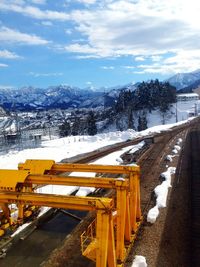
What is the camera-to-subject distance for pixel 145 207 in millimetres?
17594

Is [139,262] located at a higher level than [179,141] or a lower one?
lower

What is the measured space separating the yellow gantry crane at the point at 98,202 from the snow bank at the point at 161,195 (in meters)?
0.66

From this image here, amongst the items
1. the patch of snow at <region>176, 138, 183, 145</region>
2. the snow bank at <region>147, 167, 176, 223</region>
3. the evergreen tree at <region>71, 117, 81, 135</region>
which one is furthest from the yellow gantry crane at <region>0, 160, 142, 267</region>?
the evergreen tree at <region>71, 117, 81, 135</region>

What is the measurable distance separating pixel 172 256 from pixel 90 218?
216 inches

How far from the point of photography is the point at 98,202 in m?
10.1

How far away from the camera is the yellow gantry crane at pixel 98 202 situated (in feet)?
33.6

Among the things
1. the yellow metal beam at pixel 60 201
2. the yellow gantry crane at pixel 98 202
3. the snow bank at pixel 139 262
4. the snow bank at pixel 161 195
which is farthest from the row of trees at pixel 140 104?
the yellow metal beam at pixel 60 201

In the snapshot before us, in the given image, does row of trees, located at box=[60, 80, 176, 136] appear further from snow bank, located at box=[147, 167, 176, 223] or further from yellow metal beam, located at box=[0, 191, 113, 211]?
yellow metal beam, located at box=[0, 191, 113, 211]

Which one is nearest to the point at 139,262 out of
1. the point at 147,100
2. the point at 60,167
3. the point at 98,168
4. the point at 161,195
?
the point at 98,168

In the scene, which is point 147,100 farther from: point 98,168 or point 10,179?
point 10,179

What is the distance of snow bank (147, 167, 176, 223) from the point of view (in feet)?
52.0

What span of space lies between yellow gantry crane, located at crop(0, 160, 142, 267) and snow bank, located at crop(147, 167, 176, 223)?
663 millimetres

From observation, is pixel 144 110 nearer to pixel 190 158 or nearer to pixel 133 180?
pixel 190 158

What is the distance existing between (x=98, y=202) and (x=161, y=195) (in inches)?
373
